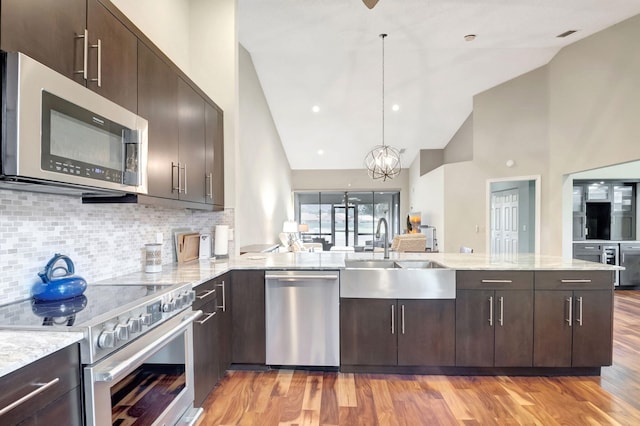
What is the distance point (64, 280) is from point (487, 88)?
24.0 feet

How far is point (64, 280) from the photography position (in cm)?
156

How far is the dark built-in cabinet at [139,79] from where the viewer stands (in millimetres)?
1221

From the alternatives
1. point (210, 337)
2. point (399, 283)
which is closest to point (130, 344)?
point (210, 337)

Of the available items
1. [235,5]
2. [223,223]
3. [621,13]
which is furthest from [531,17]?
[223,223]

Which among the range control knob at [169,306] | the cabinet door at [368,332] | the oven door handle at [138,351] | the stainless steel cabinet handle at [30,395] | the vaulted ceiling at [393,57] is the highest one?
the vaulted ceiling at [393,57]

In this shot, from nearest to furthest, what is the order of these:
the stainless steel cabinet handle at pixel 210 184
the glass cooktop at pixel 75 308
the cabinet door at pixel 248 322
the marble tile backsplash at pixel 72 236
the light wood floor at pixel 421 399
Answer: the glass cooktop at pixel 75 308 < the marble tile backsplash at pixel 72 236 < the light wood floor at pixel 421 399 < the cabinet door at pixel 248 322 < the stainless steel cabinet handle at pixel 210 184

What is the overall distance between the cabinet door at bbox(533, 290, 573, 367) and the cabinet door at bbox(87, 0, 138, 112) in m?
3.09

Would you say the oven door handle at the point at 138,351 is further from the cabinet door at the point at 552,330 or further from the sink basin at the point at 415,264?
the cabinet door at the point at 552,330

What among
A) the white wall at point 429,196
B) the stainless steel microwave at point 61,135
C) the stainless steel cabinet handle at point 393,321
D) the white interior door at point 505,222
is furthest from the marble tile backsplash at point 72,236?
the white interior door at point 505,222

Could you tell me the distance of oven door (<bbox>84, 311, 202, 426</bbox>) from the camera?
1.16 metres

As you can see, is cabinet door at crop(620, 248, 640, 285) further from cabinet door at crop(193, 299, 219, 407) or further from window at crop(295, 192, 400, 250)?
cabinet door at crop(193, 299, 219, 407)

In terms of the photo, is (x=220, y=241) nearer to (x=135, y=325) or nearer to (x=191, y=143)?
(x=191, y=143)

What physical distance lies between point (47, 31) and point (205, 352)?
6.05 ft

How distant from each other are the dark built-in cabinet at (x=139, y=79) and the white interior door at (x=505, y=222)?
619cm
